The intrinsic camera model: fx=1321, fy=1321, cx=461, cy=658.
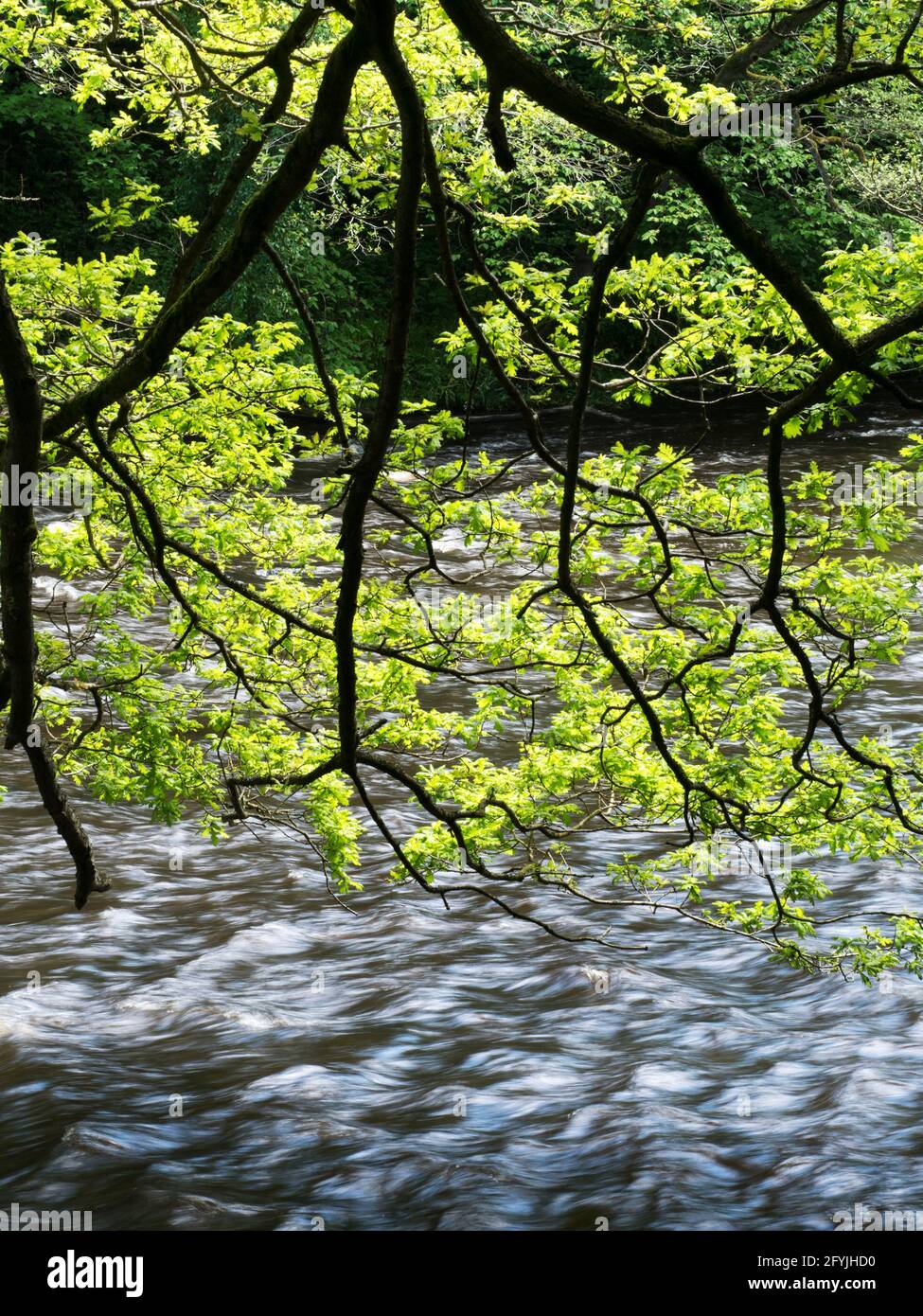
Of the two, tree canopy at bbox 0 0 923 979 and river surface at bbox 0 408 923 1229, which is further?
river surface at bbox 0 408 923 1229

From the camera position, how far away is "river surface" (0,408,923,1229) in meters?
6.89

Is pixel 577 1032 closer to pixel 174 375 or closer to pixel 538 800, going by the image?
pixel 538 800

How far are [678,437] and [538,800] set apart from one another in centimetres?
1844

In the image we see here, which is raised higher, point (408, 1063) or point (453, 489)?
point (453, 489)

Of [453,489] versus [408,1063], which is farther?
[408,1063]

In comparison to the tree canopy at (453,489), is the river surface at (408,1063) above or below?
below

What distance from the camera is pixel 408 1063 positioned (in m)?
8.42

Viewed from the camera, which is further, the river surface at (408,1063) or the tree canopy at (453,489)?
the river surface at (408,1063)

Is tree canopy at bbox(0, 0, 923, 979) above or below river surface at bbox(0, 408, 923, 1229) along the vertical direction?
above

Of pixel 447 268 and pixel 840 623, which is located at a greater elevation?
pixel 447 268

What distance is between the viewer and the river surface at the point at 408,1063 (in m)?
6.89
